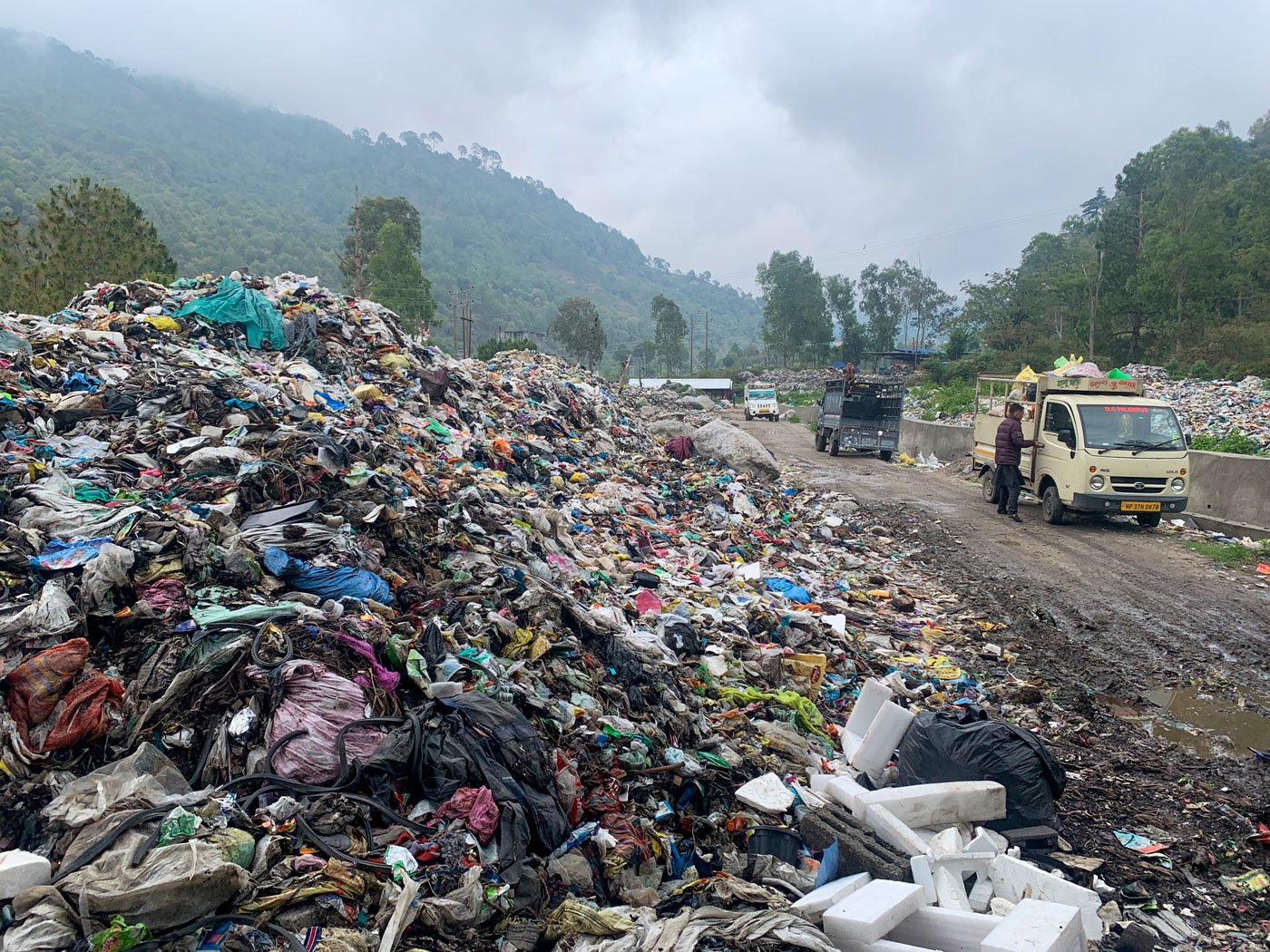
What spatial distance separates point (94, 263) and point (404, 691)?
20.0m

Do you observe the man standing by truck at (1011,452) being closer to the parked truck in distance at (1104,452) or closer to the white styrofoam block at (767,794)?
the parked truck in distance at (1104,452)

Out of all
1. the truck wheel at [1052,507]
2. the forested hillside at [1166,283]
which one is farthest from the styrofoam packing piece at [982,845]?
the forested hillside at [1166,283]

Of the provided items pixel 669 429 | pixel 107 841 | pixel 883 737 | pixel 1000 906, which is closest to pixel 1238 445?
pixel 669 429

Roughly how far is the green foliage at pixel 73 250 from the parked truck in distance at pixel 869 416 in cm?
1663

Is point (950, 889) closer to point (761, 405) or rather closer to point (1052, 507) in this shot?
point (1052, 507)

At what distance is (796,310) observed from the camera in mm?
73000

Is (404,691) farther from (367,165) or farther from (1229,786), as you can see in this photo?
(367,165)

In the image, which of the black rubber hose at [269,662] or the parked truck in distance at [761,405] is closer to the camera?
the black rubber hose at [269,662]

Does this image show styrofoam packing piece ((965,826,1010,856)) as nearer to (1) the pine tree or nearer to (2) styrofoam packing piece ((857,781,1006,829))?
(2) styrofoam packing piece ((857,781,1006,829))

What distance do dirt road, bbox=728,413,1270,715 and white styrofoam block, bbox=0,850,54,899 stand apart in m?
5.92

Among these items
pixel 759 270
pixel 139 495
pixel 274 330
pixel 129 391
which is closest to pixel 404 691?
pixel 139 495

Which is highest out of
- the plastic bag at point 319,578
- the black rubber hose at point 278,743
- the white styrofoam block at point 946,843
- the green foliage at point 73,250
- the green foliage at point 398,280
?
the green foliage at point 398,280

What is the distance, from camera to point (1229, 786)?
4.03 m

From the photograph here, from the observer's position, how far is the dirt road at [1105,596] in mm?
5633
